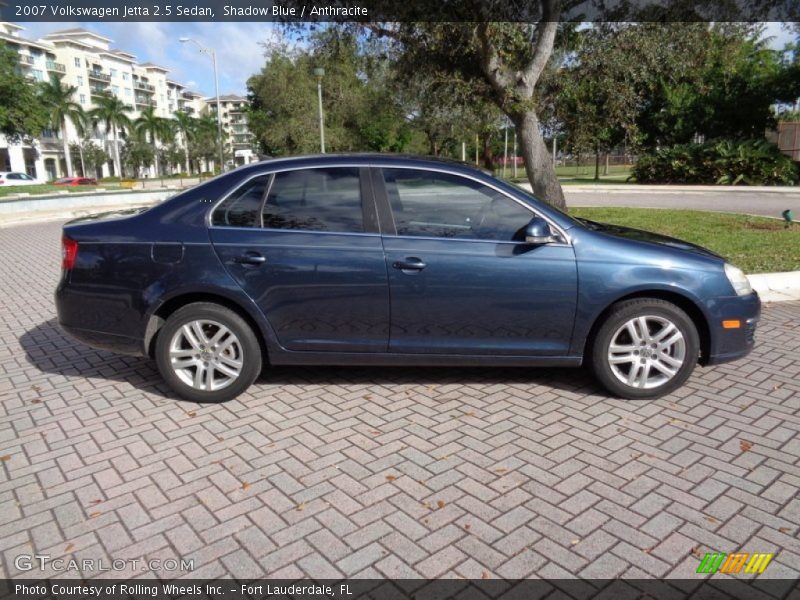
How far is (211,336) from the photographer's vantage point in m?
4.28

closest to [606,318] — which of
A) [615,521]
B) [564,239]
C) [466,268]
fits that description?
[564,239]

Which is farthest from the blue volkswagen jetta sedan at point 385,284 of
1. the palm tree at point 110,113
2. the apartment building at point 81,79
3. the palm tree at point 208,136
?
the palm tree at point 110,113

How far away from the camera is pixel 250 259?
4.14m

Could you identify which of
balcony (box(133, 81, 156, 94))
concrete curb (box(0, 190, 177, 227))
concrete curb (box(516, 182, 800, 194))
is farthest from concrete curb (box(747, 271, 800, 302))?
balcony (box(133, 81, 156, 94))

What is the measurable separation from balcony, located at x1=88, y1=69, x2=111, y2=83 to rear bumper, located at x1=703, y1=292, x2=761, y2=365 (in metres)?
103

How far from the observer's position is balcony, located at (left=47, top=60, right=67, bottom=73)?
80.1 meters

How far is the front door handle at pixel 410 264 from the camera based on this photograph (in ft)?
13.4

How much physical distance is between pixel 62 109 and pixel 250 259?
8172 cm

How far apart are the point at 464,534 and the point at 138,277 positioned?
284cm

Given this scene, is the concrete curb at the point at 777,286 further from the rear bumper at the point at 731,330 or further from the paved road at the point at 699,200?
the paved road at the point at 699,200

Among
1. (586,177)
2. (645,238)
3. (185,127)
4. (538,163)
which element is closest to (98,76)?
(185,127)

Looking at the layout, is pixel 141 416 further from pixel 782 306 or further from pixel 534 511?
pixel 782 306

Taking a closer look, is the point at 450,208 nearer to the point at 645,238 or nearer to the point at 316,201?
the point at 316,201

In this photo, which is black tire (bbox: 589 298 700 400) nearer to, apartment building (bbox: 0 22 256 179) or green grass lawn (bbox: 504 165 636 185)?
green grass lawn (bbox: 504 165 636 185)
